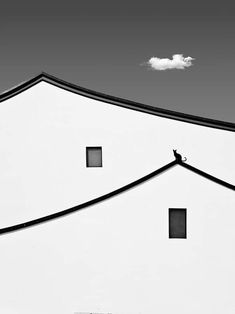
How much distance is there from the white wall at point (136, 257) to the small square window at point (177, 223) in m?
0.13

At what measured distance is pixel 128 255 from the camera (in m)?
8.07

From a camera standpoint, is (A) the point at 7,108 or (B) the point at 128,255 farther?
(A) the point at 7,108

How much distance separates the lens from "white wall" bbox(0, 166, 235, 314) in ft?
26.1

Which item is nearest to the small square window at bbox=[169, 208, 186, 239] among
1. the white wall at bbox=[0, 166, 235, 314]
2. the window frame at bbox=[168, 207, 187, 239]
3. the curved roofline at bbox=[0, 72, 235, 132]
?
the window frame at bbox=[168, 207, 187, 239]

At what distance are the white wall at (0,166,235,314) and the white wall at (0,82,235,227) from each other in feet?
16.1

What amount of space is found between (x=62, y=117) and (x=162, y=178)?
6772mm

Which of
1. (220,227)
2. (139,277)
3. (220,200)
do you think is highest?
(220,200)

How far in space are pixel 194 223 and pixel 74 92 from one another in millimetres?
8169

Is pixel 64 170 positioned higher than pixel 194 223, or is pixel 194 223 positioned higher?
pixel 64 170

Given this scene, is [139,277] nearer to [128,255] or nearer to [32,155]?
[128,255]

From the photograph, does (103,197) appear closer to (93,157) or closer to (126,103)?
(93,157)

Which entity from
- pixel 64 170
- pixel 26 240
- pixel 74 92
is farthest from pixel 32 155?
pixel 26 240

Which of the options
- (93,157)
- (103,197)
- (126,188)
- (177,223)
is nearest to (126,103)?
(93,157)

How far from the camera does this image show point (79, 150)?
1311cm
